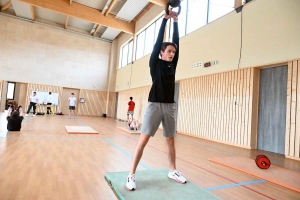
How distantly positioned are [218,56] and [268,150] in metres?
2.91

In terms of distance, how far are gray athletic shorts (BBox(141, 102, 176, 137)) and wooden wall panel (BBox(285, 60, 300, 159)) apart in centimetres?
348

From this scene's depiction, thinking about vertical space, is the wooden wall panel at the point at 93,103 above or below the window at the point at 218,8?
below

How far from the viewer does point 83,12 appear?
10.4 meters

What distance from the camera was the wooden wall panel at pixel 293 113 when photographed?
393 cm

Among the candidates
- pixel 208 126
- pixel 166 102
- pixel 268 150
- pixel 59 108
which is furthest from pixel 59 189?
pixel 59 108

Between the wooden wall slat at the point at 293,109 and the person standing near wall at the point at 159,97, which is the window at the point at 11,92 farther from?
the wooden wall slat at the point at 293,109

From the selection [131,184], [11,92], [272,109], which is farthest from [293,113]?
[11,92]

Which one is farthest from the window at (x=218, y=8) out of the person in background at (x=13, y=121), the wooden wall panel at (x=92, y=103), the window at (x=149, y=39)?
the wooden wall panel at (x=92, y=103)

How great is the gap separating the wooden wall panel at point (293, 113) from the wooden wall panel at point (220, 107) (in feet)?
2.70

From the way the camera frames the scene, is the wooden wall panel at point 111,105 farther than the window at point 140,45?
Yes

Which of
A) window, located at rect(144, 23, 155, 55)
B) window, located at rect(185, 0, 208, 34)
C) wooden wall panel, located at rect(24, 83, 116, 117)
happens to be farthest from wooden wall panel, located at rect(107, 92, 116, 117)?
window, located at rect(185, 0, 208, 34)

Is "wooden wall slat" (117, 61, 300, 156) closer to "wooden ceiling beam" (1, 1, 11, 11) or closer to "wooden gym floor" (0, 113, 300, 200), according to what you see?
"wooden gym floor" (0, 113, 300, 200)

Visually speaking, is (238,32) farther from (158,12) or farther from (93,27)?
(93,27)

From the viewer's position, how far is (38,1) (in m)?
9.09
